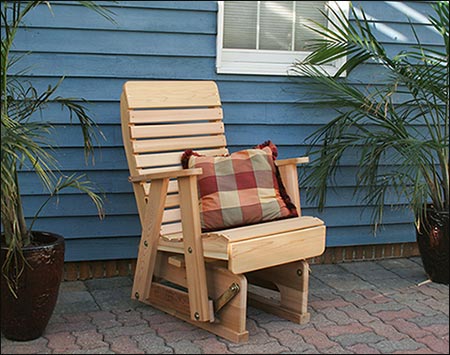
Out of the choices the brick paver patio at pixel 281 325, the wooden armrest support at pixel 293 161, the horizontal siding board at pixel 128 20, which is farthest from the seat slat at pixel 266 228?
the horizontal siding board at pixel 128 20

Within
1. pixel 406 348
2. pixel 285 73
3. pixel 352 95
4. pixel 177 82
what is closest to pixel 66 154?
pixel 177 82

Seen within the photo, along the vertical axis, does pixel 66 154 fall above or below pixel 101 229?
above

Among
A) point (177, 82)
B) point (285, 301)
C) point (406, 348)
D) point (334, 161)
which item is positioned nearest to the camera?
point (406, 348)

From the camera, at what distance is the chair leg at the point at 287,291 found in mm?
3221

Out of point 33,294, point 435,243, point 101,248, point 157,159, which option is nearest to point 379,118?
point 435,243

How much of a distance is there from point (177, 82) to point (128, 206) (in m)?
0.72

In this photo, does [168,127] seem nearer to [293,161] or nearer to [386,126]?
[293,161]

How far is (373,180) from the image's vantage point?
417 cm

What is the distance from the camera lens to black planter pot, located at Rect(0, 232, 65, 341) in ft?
9.32

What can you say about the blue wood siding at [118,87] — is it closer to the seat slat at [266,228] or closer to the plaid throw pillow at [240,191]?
the plaid throw pillow at [240,191]

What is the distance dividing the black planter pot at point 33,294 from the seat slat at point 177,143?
707 millimetres

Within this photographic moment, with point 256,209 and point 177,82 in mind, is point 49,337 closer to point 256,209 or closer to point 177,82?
point 256,209

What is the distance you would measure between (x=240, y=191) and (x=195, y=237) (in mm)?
440

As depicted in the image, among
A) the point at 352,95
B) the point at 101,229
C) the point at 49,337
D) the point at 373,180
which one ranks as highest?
the point at 352,95
